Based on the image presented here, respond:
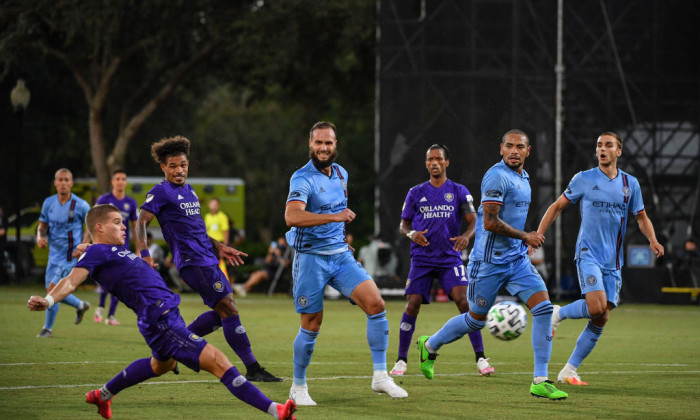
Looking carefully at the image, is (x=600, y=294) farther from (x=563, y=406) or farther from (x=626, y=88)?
(x=626, y=88)

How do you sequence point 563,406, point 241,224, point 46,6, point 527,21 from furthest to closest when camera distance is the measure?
point 241,224 → point 46,6 → point 527,21 → point 563,406

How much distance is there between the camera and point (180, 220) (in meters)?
11.0

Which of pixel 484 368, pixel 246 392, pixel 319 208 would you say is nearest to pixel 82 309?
pixel 484 368

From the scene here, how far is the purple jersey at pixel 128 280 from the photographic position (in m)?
7.90

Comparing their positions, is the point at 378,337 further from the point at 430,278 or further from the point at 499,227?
the point at 430,278

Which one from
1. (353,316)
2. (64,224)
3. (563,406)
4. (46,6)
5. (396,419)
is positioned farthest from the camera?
(46,6)

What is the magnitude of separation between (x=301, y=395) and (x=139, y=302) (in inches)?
73.1

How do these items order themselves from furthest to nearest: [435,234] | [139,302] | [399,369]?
1. [435,234]
2. [399,369]
3. [139,302]

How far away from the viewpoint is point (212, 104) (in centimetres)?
6969

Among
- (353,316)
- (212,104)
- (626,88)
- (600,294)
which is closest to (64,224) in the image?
(353,316)

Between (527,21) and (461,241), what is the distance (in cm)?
1651

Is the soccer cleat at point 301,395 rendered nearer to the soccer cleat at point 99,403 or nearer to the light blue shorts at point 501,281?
the soccer cleat at point 99,403

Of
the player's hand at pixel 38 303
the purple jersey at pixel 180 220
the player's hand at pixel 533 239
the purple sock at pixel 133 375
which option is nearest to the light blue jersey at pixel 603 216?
the player's hand at pixel 533 239

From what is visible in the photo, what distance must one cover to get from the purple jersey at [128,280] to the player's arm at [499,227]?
3.14 metres
